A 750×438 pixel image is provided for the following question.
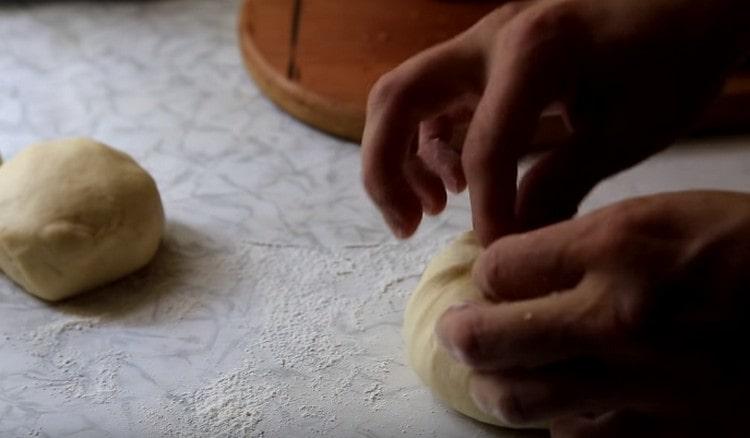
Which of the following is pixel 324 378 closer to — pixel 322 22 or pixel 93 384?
pixel 93 384

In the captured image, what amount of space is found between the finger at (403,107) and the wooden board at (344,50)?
45cm

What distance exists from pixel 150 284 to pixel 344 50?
50 centimetres

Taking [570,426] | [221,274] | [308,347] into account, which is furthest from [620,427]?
[221,274]

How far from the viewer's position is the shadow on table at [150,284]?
3.00ft

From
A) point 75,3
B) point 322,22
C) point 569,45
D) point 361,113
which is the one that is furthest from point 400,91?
point 75,3

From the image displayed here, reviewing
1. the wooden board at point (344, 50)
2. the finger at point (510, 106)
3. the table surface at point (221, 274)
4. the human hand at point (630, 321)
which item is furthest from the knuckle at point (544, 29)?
the wooden board at point (344, 50)

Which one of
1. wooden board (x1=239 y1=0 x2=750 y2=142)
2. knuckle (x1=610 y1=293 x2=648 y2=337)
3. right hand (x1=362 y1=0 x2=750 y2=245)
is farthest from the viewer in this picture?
wooden board (x1=239 y1=0 x2=750 y2=142)

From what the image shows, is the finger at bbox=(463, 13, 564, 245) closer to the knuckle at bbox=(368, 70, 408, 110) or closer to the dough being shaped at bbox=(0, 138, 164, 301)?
the knuckle at bbox=(368, 70, 408, 110)

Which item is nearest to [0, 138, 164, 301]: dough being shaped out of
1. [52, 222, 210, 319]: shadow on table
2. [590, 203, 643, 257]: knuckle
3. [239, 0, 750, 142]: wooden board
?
[52, 222, 210, 319]: shadow on table

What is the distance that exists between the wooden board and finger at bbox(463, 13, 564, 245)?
19.7 inches

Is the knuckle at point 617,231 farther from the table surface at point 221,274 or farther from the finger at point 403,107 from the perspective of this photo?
the table surface at point 221,274

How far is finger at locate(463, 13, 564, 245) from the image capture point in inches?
23.0

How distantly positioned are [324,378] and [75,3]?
3.10ft

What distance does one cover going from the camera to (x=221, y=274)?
0.96 meters
